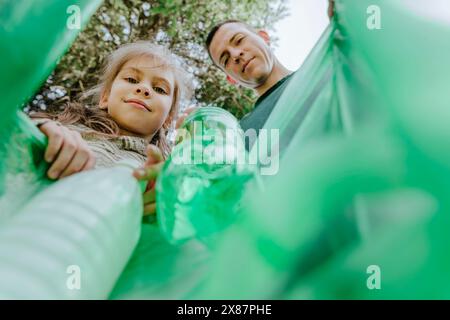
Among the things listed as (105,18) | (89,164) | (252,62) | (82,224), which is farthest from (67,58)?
(82,224)

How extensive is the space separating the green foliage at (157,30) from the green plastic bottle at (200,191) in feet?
5.59

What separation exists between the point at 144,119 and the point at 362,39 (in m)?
0.49

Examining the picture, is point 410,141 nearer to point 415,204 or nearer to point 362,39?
point 415,204

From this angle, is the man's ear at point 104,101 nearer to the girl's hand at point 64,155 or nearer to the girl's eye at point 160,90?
the girl's eye at point 160,90

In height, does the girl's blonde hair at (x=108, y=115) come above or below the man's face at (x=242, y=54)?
below

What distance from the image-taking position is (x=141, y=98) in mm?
993

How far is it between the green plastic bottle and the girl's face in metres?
0.34

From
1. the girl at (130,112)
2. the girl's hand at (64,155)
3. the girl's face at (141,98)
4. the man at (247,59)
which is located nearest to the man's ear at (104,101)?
the girl at (130,112)

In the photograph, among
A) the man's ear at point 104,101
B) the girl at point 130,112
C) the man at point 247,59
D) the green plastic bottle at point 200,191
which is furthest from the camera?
the man at point 247,59

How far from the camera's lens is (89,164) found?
71 cm

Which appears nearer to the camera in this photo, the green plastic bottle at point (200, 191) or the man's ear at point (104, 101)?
the green plastic bottle at point (200, 191)

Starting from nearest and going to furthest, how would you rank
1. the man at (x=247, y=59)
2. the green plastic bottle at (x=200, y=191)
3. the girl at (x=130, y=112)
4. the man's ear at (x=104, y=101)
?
the green plastic bottle at (x=200, y=191)
the girl at (x=130, y=112)
the man's ear at (x=104, y=101)
the man at (x=247, y=59)

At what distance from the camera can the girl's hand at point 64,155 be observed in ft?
2.25

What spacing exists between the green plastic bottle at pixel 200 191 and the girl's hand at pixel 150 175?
4cm
